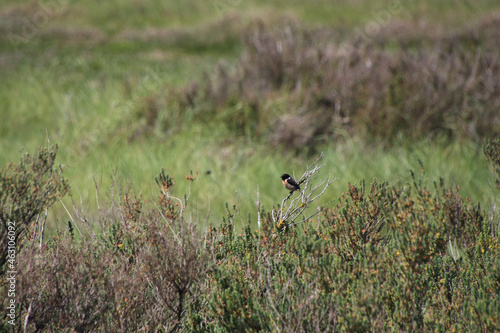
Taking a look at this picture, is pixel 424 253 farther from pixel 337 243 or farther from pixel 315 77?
pixel 315 77

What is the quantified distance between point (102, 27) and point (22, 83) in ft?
47.2

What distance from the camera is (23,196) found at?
3.25 meters

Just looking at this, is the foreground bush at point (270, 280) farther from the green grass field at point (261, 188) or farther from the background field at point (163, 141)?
the background field at point (163, 141)

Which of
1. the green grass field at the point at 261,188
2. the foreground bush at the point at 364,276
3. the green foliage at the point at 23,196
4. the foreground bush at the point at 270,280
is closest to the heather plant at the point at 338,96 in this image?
the green grass field at the point at 261,188

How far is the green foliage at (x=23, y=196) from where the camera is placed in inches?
122

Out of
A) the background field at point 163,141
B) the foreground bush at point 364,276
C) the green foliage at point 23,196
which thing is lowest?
the foreground bush at point 364,276

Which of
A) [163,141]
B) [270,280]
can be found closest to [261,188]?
[163,141]

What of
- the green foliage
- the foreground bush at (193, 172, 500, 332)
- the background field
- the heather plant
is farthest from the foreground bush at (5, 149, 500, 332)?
the heather plant

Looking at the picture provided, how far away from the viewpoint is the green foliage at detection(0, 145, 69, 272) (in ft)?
10.2

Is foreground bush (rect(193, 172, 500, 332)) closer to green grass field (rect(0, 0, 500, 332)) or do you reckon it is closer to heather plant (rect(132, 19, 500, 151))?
green grass field (rect(0, 0, 500, 332))

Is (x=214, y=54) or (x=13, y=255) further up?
(x=214, y=54)

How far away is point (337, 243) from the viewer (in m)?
3.42

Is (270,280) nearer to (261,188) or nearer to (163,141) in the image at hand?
(261,188)

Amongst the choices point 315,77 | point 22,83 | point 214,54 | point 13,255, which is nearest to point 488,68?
point 315,77
